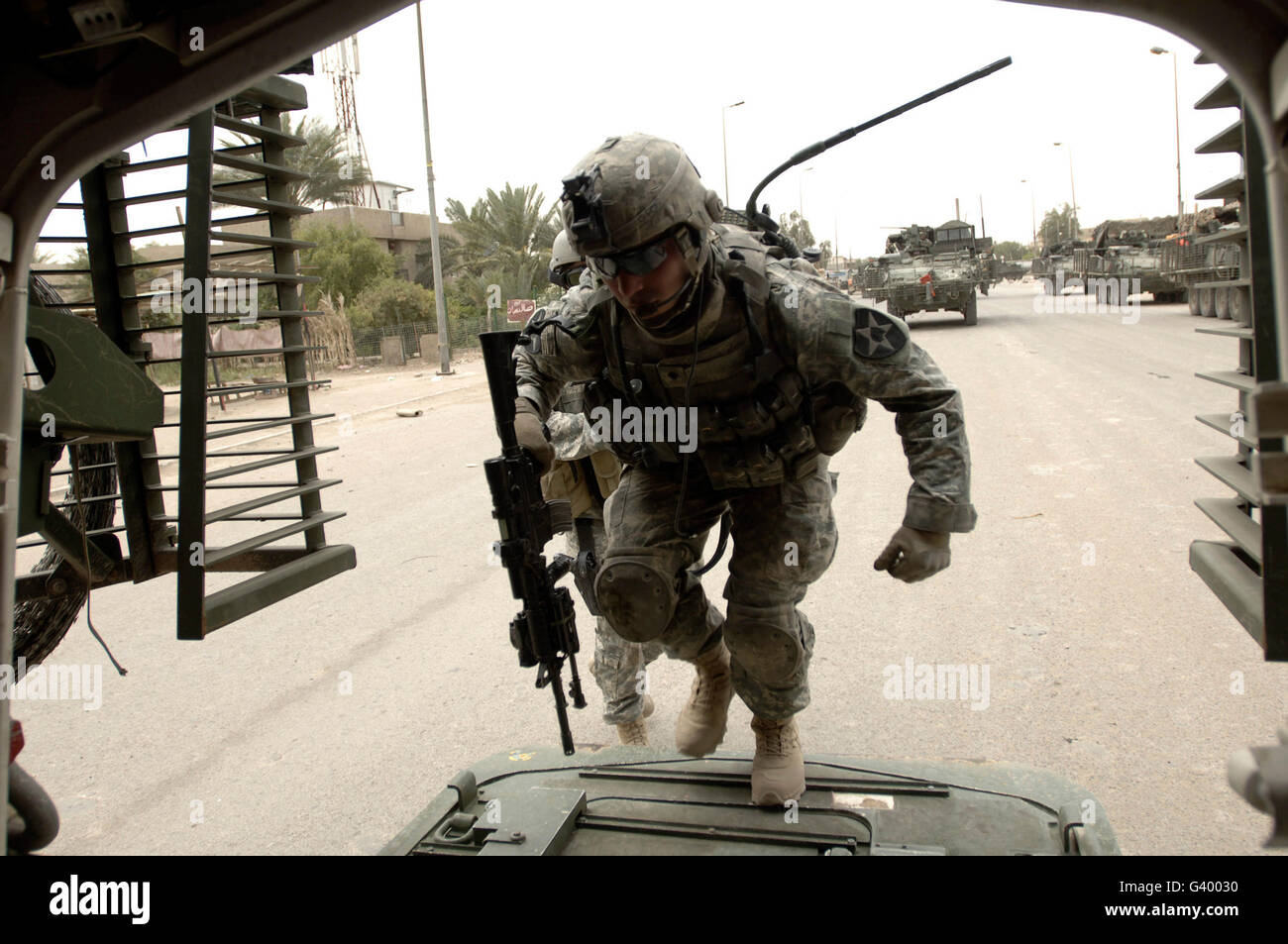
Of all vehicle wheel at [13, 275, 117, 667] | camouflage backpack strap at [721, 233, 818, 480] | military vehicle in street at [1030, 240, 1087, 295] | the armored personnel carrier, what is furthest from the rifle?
military vehicle in street at [1030, 240, 1087, 295]

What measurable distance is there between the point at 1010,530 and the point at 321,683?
13.0ft

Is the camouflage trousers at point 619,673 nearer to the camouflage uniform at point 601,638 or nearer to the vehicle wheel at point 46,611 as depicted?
the camouflage uniform at point 601,638

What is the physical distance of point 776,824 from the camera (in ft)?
8.12

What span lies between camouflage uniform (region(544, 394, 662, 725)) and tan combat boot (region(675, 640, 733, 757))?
14.9 inches

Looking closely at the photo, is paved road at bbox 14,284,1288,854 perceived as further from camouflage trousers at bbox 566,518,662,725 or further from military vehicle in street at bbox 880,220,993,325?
military vehicle in street at bbox 880,220,993,325

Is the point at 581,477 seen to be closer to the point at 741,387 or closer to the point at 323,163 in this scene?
the point at 741,387

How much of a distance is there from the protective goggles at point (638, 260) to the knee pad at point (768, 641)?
972 mm

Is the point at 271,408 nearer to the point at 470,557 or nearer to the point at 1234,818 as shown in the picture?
the point at 470,557

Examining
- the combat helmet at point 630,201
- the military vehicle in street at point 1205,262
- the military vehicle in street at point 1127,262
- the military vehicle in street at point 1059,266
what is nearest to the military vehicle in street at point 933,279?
the military vehicle in street at point 1205,262

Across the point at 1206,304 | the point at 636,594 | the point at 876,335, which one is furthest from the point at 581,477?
the point at 1206,304

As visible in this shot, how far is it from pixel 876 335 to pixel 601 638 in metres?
1.61

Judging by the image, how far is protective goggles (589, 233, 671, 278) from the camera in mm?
2322

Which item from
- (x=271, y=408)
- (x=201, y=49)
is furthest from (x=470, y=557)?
(x=271, y=408)

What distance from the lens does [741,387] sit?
258 cm
